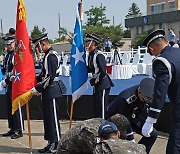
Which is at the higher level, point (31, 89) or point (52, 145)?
point (31, 89)

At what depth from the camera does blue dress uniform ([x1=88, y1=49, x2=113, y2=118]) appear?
236 inches

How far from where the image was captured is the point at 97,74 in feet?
19.9

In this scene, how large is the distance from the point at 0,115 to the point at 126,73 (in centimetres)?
663

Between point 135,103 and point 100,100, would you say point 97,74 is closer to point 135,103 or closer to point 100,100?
point 100,100

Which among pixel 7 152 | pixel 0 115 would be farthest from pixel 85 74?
pixel 0 115

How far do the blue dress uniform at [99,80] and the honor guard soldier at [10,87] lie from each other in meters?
1.43

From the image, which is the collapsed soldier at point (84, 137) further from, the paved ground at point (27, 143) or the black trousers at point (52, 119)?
the paved ground at point (27, 143)

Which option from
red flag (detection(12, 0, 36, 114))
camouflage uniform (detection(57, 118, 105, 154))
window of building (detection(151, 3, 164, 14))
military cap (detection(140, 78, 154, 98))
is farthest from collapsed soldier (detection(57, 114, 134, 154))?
window of building (detection(151, 3, 164, 14))

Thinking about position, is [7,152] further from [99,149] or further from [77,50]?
[99,149]

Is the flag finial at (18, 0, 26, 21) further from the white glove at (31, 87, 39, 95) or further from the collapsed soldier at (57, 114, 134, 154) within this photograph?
the collapsed soldier at (57, 114, 134, 154)

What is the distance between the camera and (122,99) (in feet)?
13.9

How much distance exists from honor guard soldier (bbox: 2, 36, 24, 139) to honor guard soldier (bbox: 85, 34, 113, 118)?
137 cm

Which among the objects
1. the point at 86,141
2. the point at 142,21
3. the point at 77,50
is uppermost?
the point at 142,21

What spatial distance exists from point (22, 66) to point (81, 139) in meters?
2.52
